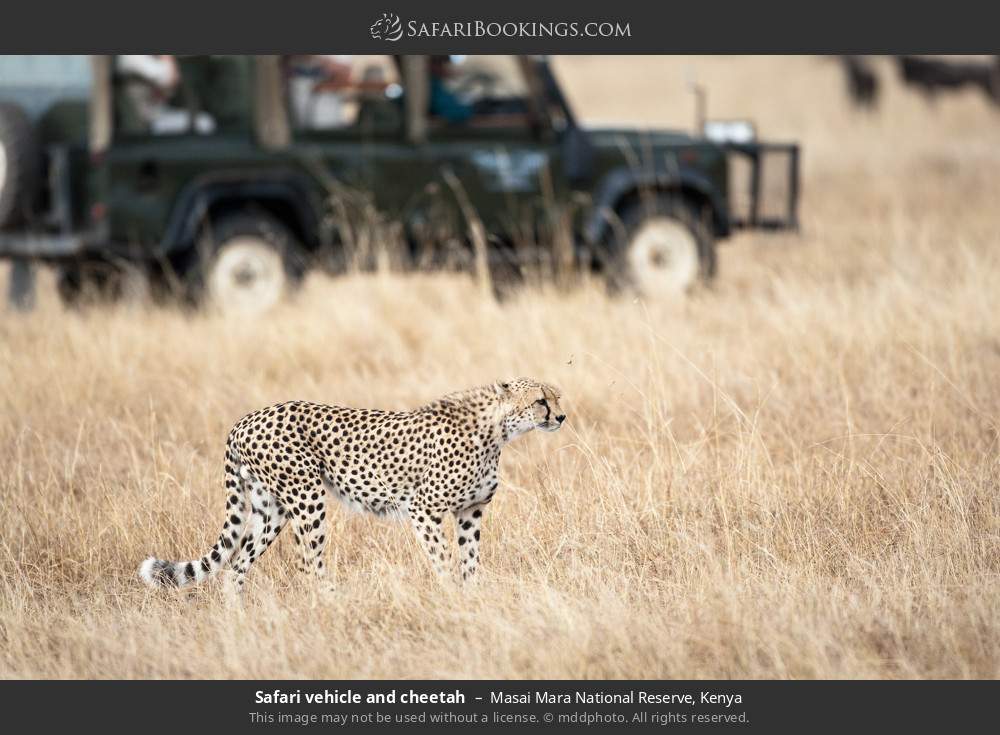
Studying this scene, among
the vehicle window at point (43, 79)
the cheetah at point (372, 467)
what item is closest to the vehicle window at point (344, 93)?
the vehicle window at point (43, 79)

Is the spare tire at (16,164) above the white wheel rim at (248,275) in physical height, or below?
above

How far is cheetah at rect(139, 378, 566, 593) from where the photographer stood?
4387mm

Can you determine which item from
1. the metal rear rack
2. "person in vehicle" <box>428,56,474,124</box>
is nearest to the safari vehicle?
"person in vehicle" <box>428,56,474,124</box>

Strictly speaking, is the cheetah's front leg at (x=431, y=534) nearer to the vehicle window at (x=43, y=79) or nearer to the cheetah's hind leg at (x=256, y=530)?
the cheetah's hind leg at (x=256, y=530)

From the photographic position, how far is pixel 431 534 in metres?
4.39

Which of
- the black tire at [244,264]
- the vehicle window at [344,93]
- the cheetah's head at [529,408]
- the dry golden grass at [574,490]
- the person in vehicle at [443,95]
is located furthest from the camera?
the person in vehicle at [443,95]

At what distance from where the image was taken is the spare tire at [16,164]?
921 cm

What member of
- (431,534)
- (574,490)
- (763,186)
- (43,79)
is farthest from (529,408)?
(43,79)

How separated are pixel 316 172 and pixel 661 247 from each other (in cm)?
250

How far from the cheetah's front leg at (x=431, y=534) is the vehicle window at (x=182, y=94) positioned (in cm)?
566

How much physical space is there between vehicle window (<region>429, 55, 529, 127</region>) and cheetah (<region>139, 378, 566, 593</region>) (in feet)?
18.1

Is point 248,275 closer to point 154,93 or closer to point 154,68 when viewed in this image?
point 154,93

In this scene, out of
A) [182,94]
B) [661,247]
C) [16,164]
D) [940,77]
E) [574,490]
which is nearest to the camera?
[574,490]

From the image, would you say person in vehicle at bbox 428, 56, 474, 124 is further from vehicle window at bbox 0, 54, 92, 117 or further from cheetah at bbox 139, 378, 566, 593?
cheetah at bbox 139, 378, 566, 593
